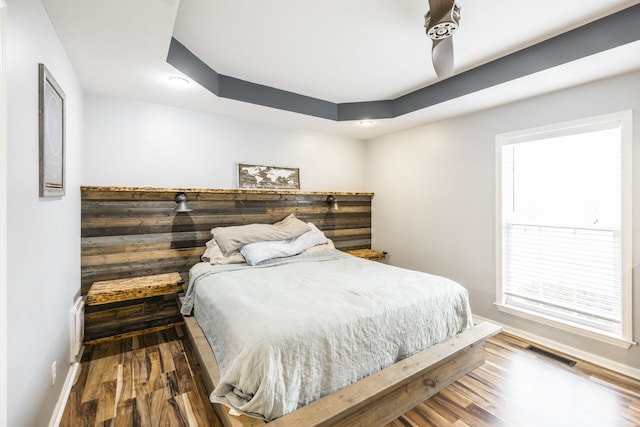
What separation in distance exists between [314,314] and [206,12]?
2025 mm

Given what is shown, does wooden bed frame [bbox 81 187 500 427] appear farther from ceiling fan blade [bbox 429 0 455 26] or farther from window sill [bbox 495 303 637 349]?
ceiling fan blade [bbox 429 0 455 26]

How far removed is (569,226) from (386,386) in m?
2.24

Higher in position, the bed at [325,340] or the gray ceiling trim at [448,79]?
the gray ceiling trim at [448,79]

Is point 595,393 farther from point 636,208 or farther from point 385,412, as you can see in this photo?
point 385,412

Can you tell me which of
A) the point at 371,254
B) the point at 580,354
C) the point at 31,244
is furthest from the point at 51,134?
the point at 580,354

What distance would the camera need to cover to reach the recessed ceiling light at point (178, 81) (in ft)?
8.12

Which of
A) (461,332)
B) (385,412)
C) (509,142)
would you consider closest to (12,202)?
(385,412)

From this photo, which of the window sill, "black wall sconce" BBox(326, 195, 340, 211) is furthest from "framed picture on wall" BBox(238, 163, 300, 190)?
the window sill

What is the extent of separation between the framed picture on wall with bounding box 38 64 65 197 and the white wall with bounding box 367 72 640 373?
11.6ft

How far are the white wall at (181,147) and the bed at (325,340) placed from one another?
3.89 feet

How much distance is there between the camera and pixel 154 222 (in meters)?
3.03

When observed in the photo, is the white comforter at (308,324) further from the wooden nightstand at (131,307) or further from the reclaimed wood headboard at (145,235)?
the reclaimed wood headboard at (145,235)

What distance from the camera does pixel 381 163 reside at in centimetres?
443

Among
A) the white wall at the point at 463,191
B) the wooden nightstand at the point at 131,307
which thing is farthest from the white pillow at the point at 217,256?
the white wall at the point at 463,191
